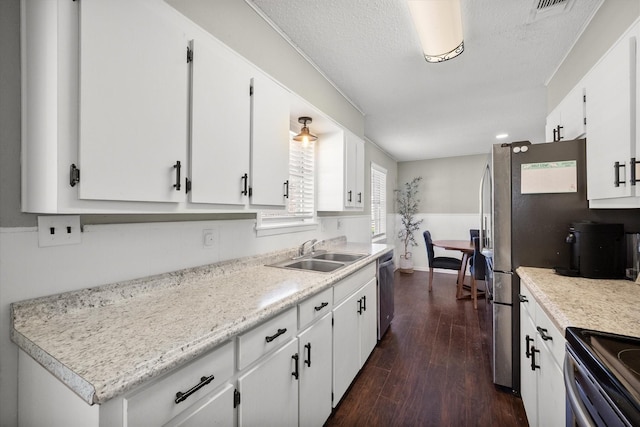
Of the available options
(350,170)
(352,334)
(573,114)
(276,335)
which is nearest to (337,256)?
(352,334)

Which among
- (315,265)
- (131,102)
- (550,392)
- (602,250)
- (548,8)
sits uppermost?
(548,8)

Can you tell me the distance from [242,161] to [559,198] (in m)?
2.00

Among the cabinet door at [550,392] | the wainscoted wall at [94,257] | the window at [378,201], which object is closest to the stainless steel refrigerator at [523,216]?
the cabinet door at [550,392]

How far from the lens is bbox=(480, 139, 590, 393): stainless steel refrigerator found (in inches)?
66.2

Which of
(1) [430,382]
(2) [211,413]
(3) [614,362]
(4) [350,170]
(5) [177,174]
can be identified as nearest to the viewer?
(3) [614,362]

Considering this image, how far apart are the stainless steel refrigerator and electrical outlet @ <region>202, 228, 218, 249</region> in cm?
192

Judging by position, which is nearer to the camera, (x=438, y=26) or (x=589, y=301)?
(x=589, y=301)

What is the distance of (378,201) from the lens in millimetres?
5266

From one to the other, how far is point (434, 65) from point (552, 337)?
2161 mm

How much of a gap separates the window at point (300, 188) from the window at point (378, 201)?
2.41 meters

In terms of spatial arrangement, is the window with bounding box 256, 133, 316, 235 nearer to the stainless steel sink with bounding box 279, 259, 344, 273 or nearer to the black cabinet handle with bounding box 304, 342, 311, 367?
the stainless steel sink with bounding box 279, 259, 344, 273

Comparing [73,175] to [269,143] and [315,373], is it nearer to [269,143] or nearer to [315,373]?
[269,143]

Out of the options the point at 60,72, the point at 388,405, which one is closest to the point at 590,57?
the point at 388,405

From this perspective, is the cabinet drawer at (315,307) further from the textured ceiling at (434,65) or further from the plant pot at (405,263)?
the plant pot at (405,263)
